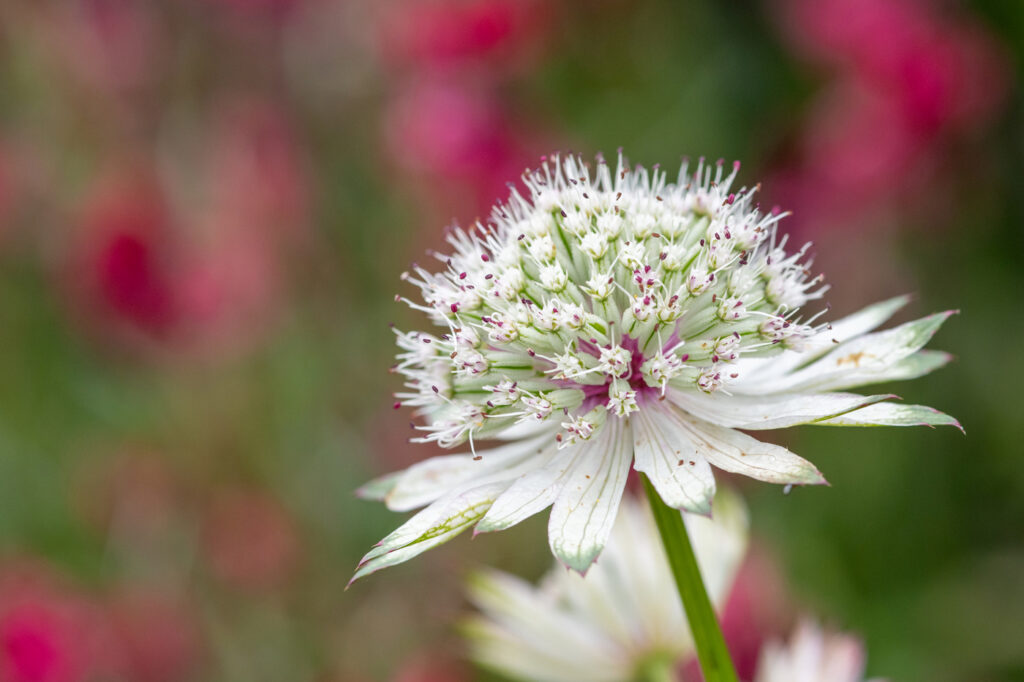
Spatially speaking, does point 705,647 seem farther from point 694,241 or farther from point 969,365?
point 969,365

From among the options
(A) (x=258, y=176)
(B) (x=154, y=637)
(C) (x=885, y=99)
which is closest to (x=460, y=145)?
(A) (x=258, y=176)

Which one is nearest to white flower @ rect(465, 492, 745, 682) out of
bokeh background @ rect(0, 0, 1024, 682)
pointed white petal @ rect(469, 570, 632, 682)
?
pointed white petal @ rect(469, 570, 632, 682)

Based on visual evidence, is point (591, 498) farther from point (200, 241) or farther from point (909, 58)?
point (200, 241)

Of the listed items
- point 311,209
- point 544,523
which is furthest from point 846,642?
point 311,209

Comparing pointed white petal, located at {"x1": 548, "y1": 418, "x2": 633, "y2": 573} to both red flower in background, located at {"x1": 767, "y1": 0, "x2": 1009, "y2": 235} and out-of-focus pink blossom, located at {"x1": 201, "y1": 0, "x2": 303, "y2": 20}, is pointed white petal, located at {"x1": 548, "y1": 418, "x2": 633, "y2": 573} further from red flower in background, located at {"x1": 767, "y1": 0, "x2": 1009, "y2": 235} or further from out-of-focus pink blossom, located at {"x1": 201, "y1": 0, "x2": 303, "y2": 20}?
out-of-focus pink blossom, located at {"x1": 201, "y1": 0, "x2": 303, "y2": 20}

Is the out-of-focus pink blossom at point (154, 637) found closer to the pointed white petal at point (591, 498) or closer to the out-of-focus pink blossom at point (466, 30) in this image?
the out-of-focus pink blossom at point (466, 30)

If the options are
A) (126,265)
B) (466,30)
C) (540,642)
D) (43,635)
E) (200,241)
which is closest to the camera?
(540,642)
